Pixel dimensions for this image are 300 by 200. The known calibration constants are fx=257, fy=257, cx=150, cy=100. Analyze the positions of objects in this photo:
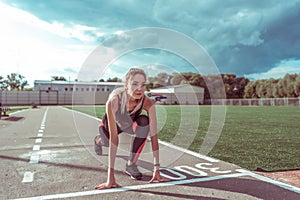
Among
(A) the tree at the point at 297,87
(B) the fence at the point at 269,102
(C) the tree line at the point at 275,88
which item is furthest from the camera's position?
(C) the tree line at the point at 275,88

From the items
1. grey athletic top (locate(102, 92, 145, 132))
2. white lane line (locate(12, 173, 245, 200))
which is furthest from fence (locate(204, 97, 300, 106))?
white lane line (locate(12, 173, 245, 200))

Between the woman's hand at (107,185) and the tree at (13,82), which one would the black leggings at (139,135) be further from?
the tree at (13,82)

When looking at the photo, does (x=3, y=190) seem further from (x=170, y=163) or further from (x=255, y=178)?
(x=255, y=178)

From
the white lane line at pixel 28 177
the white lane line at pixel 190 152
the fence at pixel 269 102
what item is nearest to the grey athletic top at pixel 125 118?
the white lane line at pixel 28 177

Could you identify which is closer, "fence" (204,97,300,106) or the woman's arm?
the woman's arm

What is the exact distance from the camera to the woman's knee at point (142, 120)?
3846mm

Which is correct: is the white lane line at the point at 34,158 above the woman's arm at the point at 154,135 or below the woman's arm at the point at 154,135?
below

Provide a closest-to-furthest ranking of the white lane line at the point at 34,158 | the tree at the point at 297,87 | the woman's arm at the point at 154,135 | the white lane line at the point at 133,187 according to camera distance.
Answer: the white lane line at the point at 133,187
the woman's arm at the point at 154,135
the white lane line at the point at 34,158
the tree at the point at 297,87

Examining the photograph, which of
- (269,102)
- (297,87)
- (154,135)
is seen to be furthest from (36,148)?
(297,87)

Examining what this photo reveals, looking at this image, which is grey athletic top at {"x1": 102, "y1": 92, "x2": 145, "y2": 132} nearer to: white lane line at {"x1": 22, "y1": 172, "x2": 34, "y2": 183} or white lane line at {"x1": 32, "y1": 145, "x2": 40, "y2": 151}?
white lane line at {"x1": 22, "y1": 172, "x2": 34, "y2": 183}

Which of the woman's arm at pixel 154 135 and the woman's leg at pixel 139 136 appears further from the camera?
the woman's leg at pixel 139 136

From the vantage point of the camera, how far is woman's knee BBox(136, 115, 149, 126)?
3.85 m

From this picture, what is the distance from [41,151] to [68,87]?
56.8 meters

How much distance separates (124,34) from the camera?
492cm
